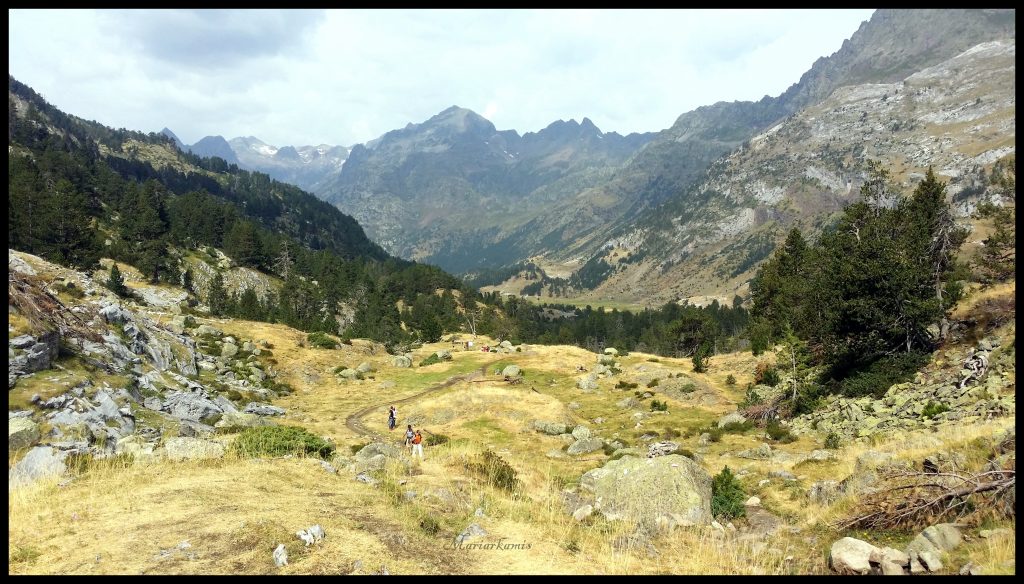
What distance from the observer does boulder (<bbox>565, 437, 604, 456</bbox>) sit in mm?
37156

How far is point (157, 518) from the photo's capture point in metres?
12.8

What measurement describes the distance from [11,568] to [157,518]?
3.11 metres

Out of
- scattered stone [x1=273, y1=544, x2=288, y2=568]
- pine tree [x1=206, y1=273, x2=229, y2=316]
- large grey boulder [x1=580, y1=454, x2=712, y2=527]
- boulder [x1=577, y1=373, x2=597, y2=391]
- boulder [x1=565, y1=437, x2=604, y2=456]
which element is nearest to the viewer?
scattered stone [x1=273, y1=544, x2=288, y2=568]

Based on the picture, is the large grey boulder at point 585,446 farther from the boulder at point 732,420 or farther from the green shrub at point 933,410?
the green shrub at point 933,410

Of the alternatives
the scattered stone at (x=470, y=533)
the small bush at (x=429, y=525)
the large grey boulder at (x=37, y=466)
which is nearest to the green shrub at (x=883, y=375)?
the scattered stone at (x=470, y=533)

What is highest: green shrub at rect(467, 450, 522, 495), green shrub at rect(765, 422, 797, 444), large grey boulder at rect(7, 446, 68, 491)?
large grey boulder at rect(7, 446, 68, 491)

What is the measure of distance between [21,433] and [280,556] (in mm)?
15661

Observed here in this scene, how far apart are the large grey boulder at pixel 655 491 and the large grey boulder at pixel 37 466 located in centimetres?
1929

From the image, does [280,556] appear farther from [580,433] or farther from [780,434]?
[780,434]

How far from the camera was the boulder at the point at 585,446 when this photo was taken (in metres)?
37.2

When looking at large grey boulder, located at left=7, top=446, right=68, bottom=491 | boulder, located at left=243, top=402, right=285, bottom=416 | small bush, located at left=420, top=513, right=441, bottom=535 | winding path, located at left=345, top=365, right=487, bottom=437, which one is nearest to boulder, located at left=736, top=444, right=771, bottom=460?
small bush, located at left=420, top=513, right=441, bottom=535

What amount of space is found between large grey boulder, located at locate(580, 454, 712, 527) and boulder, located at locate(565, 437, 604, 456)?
15.8 meters

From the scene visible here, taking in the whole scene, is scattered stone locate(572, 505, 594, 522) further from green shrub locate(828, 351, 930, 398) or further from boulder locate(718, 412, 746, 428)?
boulder locate(718, 412, 746, 428)
